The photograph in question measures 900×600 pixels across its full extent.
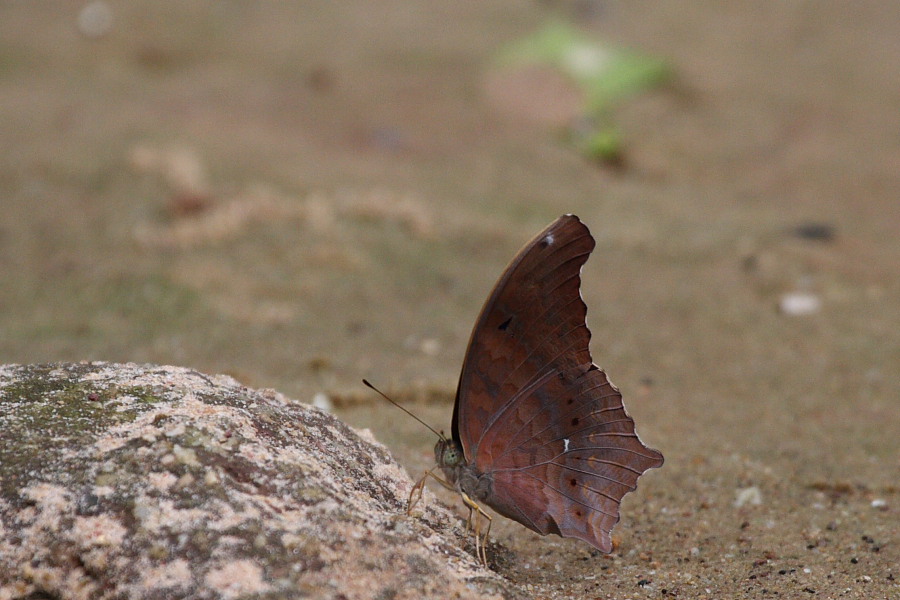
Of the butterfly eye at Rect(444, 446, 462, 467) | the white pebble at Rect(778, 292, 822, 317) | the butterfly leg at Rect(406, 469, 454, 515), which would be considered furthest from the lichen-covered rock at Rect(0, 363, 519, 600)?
the white pebble at Rect(778, 292, 822, 317)

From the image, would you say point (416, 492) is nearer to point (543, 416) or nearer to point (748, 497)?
point (543, 416)

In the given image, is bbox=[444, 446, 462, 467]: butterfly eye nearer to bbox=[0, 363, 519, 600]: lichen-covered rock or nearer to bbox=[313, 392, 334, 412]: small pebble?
bbox=[0, 363, 519, 600]: lichen-covered rock

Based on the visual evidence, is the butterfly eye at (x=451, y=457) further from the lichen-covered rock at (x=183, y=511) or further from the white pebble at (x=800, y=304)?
the white pebble at (x=800, y=304)

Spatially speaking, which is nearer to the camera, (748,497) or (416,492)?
(416,492)

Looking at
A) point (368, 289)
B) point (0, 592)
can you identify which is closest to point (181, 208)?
point (368, 289)

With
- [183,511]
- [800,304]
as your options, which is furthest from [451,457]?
[800,304]

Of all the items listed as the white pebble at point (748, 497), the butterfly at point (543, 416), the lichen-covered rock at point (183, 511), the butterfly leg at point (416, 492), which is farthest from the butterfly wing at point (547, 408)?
the white pebble at point (748, 497)

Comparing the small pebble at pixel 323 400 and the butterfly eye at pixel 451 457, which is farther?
the small pebble at pixel 323 400
